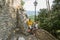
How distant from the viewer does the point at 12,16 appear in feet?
43.5

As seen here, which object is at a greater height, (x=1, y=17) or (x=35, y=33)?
(x=1, y=17)

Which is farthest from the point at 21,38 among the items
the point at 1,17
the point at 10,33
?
the point at 1,17

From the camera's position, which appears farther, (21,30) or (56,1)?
(56,1)

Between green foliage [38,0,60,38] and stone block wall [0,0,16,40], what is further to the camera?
green foliage [38,0,60,38]

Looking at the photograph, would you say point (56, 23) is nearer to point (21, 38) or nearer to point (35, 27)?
point (35, 27)

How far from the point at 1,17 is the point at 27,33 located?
2.45 m

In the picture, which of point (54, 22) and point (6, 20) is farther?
point (54, 22)

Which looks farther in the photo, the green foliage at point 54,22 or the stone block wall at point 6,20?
the green foliage at point 54,22

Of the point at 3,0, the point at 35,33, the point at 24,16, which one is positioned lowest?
the point at 35,33

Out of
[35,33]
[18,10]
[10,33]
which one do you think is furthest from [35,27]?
[10,33]

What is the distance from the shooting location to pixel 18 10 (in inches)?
563

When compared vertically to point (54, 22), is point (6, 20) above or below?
above

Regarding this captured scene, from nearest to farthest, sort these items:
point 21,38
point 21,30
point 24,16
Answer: point 21,38 < point 21,30 < point 24,16

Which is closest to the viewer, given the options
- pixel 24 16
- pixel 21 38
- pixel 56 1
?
pixel 21 38
